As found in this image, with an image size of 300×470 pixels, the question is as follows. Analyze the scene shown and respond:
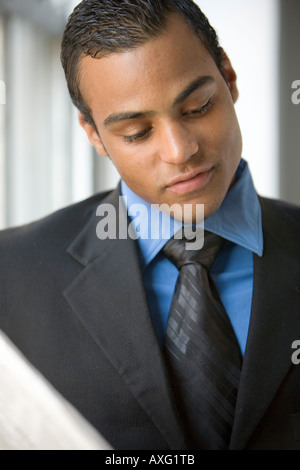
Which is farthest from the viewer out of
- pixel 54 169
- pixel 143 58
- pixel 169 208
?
pixel 54 169

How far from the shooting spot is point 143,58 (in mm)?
893

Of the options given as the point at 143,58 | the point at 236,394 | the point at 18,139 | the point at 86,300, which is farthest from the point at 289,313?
the point at 18,139

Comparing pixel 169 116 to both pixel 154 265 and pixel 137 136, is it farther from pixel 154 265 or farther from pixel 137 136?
pixel 154 265

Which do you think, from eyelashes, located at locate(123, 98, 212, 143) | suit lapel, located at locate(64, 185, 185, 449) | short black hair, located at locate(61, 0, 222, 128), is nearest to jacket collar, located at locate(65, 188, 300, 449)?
suit lapel, located at locate(64, 185, 185, 449)

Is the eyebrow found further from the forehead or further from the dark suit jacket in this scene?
the dark suit jacket

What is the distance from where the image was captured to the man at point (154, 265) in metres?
0.91

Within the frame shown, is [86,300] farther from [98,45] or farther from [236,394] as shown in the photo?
[98,45]

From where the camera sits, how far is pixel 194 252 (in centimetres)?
105

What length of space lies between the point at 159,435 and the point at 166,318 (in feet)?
0.73

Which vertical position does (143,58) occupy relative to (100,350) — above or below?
above

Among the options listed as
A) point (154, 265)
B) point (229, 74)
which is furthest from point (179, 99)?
point (154, 265)

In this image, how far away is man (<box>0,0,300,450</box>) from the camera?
914 millimetres

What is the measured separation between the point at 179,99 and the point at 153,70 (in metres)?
0.07

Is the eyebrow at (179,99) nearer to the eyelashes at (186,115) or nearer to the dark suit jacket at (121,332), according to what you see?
the eyelashes at (186,115)
